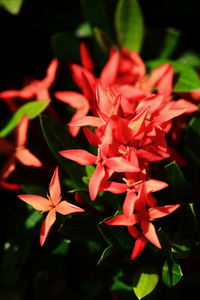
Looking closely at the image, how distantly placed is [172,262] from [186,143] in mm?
271

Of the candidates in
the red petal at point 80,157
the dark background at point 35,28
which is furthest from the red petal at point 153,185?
the dark background at point 35,28

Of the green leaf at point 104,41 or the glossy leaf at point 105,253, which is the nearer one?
the glossy leaf at point 105,253

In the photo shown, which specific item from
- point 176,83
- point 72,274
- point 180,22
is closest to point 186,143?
point 176,83

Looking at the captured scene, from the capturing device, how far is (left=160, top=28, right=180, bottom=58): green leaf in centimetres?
119

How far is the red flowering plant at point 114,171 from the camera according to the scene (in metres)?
0.78

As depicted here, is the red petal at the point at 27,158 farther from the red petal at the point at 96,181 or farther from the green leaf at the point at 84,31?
the green leaf at the point at 84,31

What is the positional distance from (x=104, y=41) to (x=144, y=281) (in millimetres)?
595

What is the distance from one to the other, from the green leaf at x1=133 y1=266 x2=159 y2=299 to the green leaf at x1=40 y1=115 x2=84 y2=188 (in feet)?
0.72

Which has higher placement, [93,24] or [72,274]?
[93,24]

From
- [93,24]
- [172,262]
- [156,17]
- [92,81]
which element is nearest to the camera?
[172,262]

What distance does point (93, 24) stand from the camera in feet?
3.83

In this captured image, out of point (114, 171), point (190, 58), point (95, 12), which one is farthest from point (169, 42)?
point (114, 171)

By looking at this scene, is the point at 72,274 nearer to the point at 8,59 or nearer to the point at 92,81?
the point at 92,81

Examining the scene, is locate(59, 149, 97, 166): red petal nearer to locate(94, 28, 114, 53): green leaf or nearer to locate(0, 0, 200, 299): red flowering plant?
locate(0, 0, 200, 299): red flowering plant
